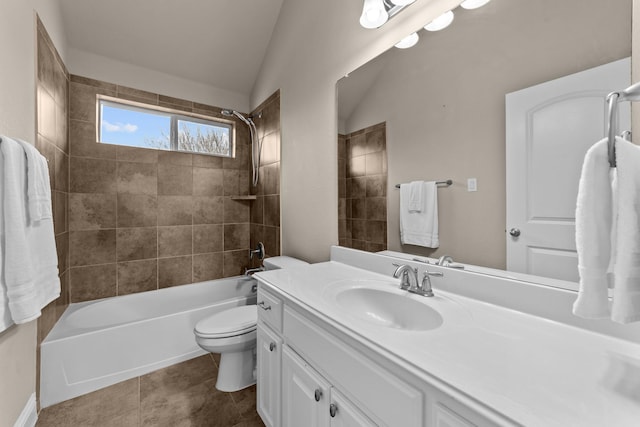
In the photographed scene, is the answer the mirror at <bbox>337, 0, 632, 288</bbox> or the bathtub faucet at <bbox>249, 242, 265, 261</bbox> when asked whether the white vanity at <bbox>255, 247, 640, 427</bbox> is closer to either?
the mirror at <bbox>337, 0, 632, 288</bbox>

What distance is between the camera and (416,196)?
4.17ft

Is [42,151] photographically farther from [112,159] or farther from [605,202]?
[605,202]

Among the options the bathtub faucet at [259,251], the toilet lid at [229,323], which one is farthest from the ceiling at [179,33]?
the toilet lid at [229,323]

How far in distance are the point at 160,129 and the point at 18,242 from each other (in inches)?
74.9

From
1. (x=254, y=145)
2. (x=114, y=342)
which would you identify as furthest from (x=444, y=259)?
(x=254, y=145)

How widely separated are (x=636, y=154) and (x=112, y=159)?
308 centimetres

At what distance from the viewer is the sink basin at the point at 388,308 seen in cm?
99

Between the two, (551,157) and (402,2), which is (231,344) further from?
(402,2)

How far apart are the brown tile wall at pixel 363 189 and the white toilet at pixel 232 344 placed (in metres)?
0.63

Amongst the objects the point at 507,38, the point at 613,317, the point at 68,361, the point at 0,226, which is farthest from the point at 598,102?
the point at 68,361

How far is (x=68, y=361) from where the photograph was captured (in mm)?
1665

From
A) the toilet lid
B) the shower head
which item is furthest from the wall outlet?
the shower head

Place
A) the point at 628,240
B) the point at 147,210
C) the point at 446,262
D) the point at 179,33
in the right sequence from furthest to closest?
1. the point at 147,210
2. the point at 179,33
3. the point at 446,262
4. the point at 628,240

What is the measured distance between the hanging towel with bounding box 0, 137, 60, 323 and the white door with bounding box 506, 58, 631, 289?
6.10ft
